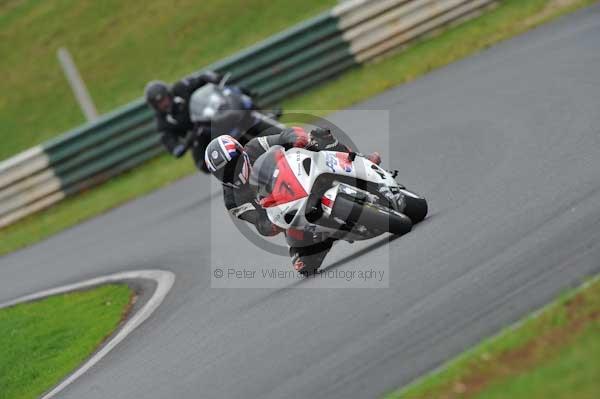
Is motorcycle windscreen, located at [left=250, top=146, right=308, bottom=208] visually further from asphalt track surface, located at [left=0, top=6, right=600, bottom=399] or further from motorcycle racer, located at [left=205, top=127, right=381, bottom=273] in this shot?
asphalt track surface, located at [left=0, top=6, right=600, bottom=399]

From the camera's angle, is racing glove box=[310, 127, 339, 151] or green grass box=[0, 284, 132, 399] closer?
racing glove box=[310, 127, 339, 151]

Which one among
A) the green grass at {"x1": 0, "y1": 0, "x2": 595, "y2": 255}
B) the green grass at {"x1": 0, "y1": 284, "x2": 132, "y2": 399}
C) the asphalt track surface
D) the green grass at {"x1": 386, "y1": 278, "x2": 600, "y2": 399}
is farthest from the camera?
the green grass at {"x1": 0, "y1": 0, "x2": 595, "y2": 255}

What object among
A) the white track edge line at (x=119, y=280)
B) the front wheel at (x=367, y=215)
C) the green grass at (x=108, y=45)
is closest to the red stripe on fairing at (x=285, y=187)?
the front wheel at (x=367, y=215)

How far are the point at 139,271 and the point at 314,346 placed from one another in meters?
4.79

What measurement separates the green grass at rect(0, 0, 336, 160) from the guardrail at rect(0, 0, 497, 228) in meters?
3.10

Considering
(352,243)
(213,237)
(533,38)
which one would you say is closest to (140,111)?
(213,237)

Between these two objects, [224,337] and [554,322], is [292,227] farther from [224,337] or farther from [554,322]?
[554,322]

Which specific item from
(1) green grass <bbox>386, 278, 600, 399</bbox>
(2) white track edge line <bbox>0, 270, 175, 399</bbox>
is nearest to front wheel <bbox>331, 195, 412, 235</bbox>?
(1) green grass <bbox>386, 278, 600, 399</bbox>

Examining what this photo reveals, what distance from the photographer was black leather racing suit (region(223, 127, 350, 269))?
322 inches

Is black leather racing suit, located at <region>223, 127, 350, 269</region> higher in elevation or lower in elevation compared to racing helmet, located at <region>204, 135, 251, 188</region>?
lower

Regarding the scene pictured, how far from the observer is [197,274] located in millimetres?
10016

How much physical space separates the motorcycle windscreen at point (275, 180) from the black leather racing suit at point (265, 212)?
0.25 m

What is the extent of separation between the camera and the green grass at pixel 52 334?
29.1 feet

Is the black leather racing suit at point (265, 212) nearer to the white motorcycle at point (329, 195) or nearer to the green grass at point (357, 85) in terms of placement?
the white motorcycle at point (329, 195)
